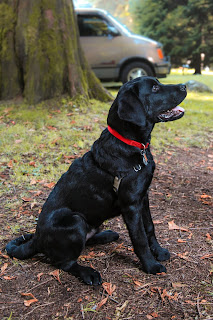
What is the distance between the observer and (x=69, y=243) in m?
2.83

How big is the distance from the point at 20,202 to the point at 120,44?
8.88 metres

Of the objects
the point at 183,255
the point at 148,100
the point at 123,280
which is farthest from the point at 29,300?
the point at 148,100

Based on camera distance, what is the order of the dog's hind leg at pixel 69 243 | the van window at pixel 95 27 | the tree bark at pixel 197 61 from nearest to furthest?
the dog's hind leg at pixel 69 243 → the van window at pixel 95 27 → the tree bark at pixel 197 61

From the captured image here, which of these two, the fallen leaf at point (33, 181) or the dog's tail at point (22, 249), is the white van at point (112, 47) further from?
the dog's tail at point (22, 249)

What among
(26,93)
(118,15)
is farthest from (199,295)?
(118,15)

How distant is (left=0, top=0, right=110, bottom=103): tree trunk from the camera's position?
289 inches

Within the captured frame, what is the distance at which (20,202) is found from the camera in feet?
14.0

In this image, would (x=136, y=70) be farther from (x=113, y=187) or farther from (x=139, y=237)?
(x=139, y=237)

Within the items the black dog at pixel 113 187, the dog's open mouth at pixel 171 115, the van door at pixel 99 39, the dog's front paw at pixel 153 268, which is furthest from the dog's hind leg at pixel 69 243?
the van door at pixel 99 39

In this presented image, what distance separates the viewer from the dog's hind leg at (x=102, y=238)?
11.3 ft

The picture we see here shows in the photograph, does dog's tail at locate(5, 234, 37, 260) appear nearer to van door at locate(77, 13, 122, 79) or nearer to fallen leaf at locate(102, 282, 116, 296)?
fallen leaf at locate(102, 282, 116, 296)

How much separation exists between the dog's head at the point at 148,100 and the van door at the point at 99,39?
925 centimetres

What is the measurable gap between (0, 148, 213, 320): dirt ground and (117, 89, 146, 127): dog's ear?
129cm

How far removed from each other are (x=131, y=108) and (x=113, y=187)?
0.67 metres
